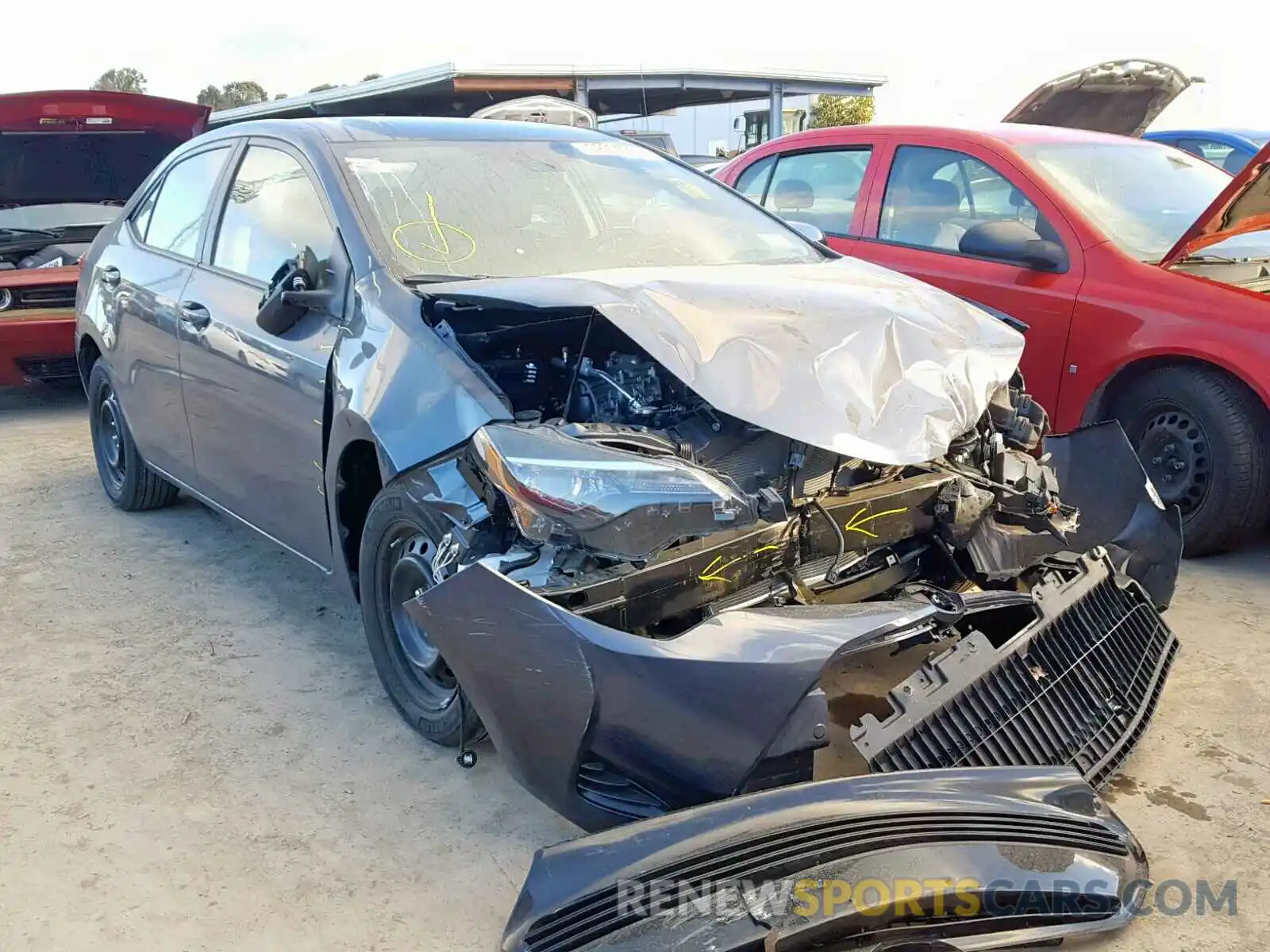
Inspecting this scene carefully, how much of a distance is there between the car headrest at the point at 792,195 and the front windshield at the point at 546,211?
1749 mm

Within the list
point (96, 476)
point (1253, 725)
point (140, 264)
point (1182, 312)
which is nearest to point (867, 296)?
point (1253, 725)

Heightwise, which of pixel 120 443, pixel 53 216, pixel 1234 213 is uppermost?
pixel 1234 213

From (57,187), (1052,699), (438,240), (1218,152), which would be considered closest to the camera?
(1052,699)

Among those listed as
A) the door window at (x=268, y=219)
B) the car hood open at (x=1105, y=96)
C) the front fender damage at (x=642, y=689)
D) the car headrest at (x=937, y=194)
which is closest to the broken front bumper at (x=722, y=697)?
the front fender damage at (x=642, y=689)

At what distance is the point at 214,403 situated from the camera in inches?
149

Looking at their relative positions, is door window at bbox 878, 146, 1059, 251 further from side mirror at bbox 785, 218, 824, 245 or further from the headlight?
the headlight

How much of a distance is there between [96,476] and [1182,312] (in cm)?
519

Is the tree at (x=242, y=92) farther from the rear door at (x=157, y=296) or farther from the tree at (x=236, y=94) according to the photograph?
the rear door at (x=157, y=296)

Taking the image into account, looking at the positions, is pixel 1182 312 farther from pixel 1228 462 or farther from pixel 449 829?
pixel 449 829

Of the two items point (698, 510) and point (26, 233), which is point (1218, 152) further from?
point (26, 233)

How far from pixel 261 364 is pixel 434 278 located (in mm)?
733

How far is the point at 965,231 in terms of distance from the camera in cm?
487

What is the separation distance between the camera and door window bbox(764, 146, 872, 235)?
5500 mm

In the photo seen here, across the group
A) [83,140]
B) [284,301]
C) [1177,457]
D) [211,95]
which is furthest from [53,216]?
[211,95]
